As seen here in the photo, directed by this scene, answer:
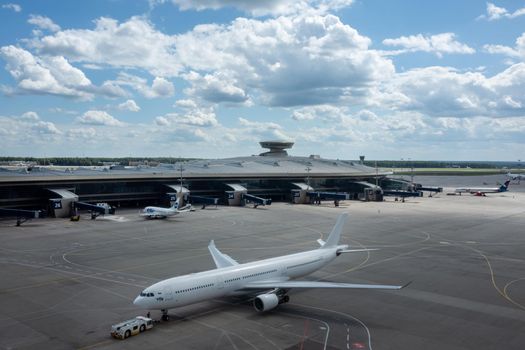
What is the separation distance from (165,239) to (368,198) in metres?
102

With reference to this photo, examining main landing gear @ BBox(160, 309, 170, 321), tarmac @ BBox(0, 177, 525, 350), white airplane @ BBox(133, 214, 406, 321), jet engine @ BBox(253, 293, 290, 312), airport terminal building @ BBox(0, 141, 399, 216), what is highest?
airport terminal building @ BBox(0, 141, 399, 216)

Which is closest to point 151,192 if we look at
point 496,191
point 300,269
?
point 300,269

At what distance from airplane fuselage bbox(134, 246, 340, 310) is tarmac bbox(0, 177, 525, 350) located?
202 cm

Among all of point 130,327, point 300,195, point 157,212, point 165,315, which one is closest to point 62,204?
point 157,212

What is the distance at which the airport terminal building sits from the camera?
4267 inches

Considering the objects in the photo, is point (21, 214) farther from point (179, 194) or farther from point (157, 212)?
point (179, 194)

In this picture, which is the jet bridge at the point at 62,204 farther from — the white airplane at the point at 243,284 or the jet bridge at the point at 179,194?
the white airplane at the point at 243,284

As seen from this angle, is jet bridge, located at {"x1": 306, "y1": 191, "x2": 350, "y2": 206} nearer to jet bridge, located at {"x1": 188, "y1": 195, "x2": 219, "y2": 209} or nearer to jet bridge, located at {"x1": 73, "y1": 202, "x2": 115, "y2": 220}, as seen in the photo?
jet bridge, located at {"x1": 188, "y1": 195, "x2": 219, "y2": 209}

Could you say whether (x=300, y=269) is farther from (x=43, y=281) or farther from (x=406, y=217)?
(x=406, y=217)

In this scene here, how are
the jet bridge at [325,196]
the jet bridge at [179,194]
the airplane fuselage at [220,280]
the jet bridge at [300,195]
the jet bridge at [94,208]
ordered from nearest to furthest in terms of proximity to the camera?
the airplane fuselage at [220,280]
the jet bridge at [94,208]
the jet bridge at [179,194]
the jet bridge at [325,196]
the jet bridge at [300,195]

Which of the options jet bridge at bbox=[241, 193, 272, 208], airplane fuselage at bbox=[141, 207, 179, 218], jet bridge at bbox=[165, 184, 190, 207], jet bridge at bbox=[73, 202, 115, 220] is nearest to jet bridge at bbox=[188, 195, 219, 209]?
jet bridge at bbox=[165, 184, 190, 207]

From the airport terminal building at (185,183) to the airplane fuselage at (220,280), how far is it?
7804 cm

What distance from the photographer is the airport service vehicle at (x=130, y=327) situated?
3286 centimetres

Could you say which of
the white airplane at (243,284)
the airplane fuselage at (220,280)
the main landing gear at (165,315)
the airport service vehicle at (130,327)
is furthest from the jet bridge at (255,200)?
the airport service vehicle at (130,327)
